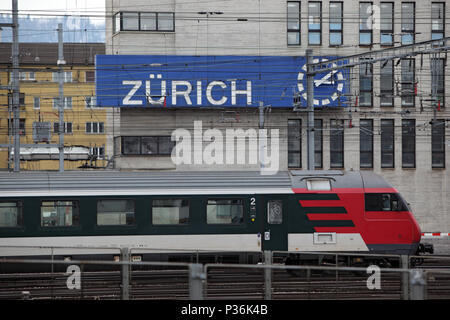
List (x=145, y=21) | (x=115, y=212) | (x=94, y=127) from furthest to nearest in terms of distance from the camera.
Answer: (x=94, y=127) → (x=145, y=21) → (x=115, y=212)

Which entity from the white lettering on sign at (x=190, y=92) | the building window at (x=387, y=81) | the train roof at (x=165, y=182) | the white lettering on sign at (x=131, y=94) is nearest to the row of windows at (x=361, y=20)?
the building window at (x=387, y=81)

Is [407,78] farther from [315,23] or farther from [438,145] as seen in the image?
[315,23]

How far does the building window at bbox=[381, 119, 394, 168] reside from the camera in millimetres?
34344

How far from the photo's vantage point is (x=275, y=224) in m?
19.6

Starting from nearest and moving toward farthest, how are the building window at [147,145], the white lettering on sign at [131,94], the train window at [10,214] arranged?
the train window at [10,214]
the white lettering on sign at [131,94]
the building window at [147,145]

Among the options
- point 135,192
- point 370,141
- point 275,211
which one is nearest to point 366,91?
point 370,141

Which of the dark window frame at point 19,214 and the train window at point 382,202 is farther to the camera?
the train window at point 382,202

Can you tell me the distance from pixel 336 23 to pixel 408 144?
23.4ft

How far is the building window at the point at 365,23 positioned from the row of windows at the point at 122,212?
1740 centimetres

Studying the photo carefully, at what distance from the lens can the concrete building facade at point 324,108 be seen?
3338cm

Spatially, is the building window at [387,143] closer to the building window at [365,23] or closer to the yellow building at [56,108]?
the building window at [365,23]

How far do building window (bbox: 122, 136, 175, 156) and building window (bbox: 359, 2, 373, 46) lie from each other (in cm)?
1098

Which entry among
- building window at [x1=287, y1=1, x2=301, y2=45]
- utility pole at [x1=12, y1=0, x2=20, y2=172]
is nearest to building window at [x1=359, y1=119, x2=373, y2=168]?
building window at [x1=287, y1=1, x2=301, y2=45]

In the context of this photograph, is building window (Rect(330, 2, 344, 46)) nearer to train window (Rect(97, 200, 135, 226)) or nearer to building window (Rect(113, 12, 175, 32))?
building window (Rect(113, 12, 175, 32))
